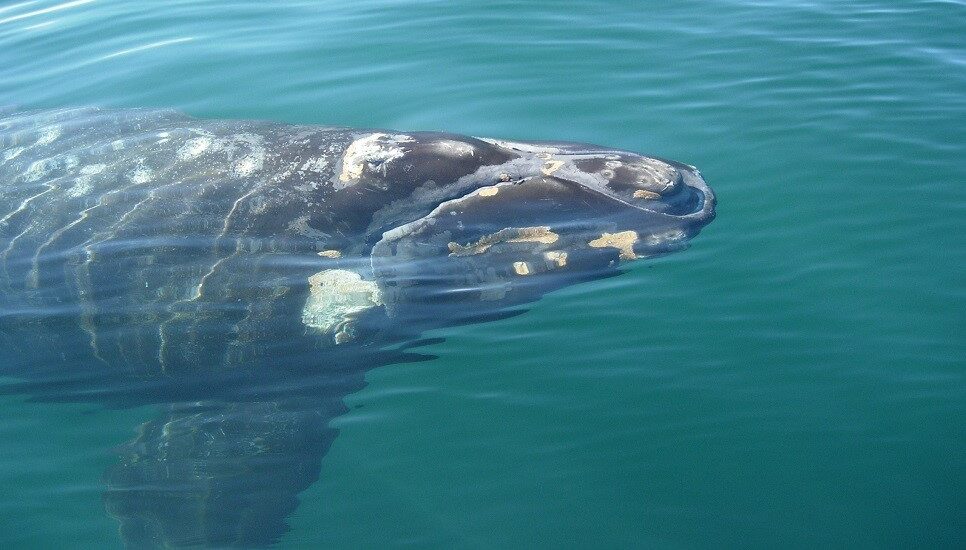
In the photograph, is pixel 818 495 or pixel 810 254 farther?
pixel 810 254

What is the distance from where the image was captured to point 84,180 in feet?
25.8

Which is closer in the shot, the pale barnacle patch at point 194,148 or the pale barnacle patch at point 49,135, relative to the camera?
the pale barnacle patch at point 194,148

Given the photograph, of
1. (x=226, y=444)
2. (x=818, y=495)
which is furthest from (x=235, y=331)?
(x=818, y=495)

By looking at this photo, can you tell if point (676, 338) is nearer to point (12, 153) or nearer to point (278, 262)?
point (278, 262)

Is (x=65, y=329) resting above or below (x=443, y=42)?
below

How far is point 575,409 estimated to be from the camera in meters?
6.64

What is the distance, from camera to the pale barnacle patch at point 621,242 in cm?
743

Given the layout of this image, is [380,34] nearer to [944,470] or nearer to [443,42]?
[443,42]

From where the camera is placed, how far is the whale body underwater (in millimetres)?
6914

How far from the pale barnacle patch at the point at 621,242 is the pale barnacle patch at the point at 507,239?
373mm

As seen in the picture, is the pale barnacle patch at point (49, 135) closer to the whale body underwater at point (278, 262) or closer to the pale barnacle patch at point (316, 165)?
the whale body underwater at point (278, 262)

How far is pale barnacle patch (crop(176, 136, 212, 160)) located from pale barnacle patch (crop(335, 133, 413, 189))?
1339mm

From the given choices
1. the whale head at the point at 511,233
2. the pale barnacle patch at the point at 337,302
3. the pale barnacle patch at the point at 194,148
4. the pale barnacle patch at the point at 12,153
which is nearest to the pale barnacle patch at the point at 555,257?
the whale head at the point at 511,233

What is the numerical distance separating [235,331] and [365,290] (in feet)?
3.37
